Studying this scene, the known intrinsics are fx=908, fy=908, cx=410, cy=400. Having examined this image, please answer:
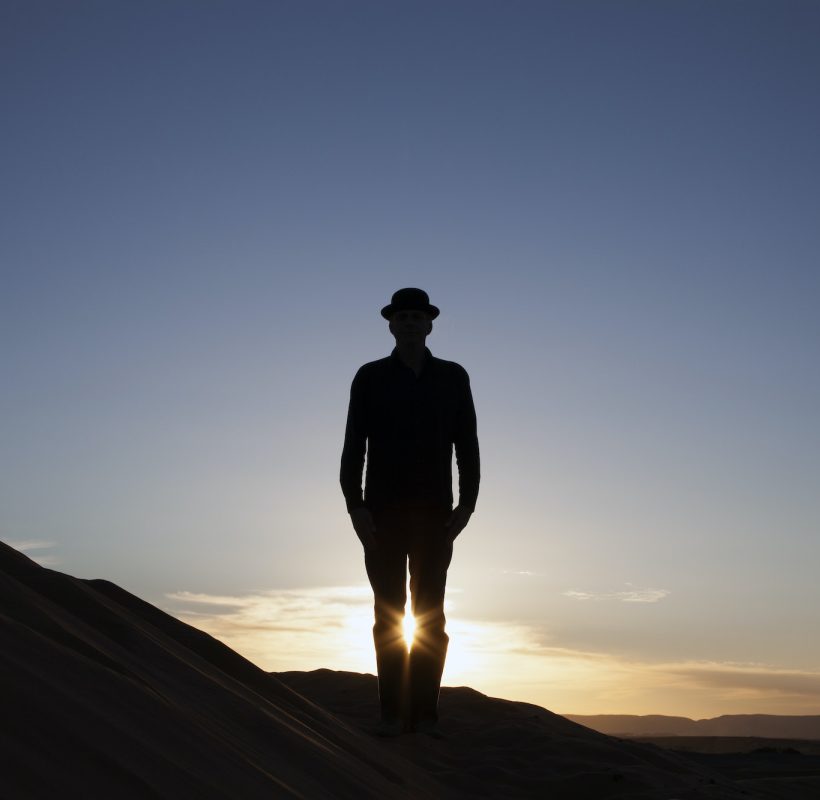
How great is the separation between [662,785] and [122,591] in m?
2.68

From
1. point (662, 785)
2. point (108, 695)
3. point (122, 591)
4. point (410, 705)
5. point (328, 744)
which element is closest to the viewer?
point (108, 695)

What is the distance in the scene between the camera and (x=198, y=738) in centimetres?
216

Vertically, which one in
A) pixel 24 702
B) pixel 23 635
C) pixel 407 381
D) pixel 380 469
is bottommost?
pixel 24 702

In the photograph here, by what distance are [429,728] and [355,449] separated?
168 centimetres

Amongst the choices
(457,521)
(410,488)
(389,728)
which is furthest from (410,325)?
(389,728)

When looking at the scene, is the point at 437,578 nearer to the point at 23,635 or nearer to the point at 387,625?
the point at 387,625

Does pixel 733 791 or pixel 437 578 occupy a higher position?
pixel 437 578

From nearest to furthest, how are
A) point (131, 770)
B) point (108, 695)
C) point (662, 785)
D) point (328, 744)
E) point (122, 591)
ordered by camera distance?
point (131, 770) → point (108, 695) → point (328, 744) → point (662, 785) → point (122, 591)

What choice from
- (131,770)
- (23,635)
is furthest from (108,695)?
(131,770)

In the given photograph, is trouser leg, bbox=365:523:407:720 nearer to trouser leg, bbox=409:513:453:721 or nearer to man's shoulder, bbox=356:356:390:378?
trouser leg, bbox=409:513:453:721

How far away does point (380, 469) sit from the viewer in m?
5.46

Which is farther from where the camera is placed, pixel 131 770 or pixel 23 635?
pixel 23 635

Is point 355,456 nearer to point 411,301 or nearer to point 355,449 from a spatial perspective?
point 355,449

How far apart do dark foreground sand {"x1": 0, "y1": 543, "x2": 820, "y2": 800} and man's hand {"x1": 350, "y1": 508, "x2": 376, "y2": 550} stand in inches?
44.0
